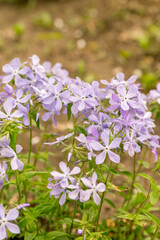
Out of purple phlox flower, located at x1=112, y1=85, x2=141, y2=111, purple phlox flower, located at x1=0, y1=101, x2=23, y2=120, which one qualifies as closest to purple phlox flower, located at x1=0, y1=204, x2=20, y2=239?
purple phlox flower, located at x1=0, y1=101, x2=23, y2=120

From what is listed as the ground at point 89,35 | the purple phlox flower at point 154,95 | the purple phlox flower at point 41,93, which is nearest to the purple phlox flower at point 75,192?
the purple phlox flower at point 41,93

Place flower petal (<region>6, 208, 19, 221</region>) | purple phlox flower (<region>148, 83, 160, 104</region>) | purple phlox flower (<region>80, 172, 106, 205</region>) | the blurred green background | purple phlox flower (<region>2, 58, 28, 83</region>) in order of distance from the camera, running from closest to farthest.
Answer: flower petal (<region>6, 208, 19, 221</region>), purple phlox flower (<region>80, 172, 106, 205</region>), purple phlox flower (<region>2, 58, 28, 83</region>), purple phlox flower (<region>148, 83, 160, 104</region>), the blurred green background

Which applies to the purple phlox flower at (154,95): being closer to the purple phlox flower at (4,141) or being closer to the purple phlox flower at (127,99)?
the purple phlox flower at (127,99)

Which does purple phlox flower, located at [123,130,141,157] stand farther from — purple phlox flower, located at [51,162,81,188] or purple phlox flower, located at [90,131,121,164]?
purple phlox flower, located at [51,162,81,188]

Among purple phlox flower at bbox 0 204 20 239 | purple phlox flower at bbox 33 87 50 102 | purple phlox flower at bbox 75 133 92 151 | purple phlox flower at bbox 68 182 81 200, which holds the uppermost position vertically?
purple phlox flower at bbox 33 87 50 102

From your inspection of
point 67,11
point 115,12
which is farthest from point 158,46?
point 67,11

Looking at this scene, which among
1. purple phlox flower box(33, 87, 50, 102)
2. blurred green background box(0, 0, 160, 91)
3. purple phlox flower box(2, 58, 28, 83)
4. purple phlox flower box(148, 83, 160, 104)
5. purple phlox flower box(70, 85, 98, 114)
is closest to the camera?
purple phlox flower box(70, 85, 98, 114)

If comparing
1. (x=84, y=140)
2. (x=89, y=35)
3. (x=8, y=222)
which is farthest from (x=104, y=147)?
Result: (x=89, y=35)
